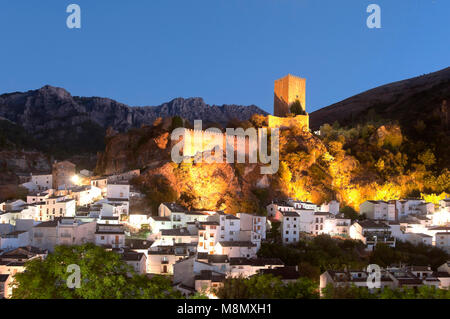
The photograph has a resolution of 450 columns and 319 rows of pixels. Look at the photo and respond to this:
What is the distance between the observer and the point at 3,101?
96750 millimetres

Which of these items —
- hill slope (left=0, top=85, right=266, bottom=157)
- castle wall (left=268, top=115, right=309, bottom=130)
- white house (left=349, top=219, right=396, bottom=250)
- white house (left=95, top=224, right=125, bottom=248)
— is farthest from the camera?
hill slope (left=0, top=85, right=266, bottom=157)

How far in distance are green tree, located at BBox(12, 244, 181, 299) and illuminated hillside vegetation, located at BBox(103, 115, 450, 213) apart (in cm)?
1552

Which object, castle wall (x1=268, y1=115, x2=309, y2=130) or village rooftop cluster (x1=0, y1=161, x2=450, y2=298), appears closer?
village rooftop cluster (x1=0, y1=161, x2=450, y2=298)

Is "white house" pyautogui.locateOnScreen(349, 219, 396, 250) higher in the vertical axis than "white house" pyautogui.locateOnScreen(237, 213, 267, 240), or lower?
lower

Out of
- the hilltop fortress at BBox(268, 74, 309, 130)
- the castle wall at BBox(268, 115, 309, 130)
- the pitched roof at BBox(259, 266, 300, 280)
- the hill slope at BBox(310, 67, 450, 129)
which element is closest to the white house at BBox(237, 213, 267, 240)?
the pitched roof at BBox(259, 266, 300, 280)

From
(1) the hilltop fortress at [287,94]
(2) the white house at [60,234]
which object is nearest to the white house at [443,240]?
(1) the hilltop fortress at [287,94]

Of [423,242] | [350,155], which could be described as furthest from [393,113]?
[423,242]

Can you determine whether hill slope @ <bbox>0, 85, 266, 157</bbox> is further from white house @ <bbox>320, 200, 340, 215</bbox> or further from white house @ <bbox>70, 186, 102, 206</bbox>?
white house @ <bbox>320, 200, 340, 215</bbox>

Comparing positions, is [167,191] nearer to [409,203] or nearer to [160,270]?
[160,270]

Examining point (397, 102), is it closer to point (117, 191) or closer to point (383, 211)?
point (383, 211)

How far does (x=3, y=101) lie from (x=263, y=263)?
302 ft

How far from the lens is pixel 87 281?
1780 cm

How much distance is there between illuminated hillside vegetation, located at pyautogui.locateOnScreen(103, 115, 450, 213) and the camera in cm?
3594

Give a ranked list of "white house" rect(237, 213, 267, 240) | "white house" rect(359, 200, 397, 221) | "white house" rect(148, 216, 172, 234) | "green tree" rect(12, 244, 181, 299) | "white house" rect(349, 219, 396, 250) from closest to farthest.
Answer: "green tree" rect(12, 244, 181, 299), "white house" rect(148, 216, 172, 234), "white house" rect(237, 213, 267, 240), "white house" rect(349, 219, 396, 250), "white house" rect(359, 200, 397, 221)
